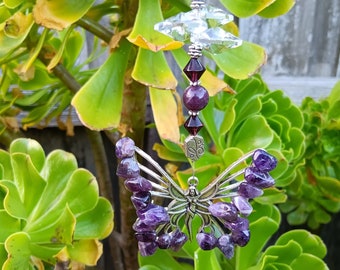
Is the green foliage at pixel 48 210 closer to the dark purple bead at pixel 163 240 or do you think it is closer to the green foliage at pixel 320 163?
the dark purple bead at pixel 163 240

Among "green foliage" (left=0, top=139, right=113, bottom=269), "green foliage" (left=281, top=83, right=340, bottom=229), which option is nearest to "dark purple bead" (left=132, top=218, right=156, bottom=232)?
"green foliage" (left=0, top=139, right=113, bottom=269)

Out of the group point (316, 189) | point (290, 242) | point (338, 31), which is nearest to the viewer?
point (290, 242)

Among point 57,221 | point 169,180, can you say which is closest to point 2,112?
point 57,221

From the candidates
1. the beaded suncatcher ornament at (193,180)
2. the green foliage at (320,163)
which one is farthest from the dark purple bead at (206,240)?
the green foliage at (320,163)

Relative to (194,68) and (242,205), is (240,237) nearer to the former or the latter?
(242,205)

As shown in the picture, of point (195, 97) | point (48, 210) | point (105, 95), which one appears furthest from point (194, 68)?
point (48, 210)

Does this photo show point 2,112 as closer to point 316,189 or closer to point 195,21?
point 195,21
